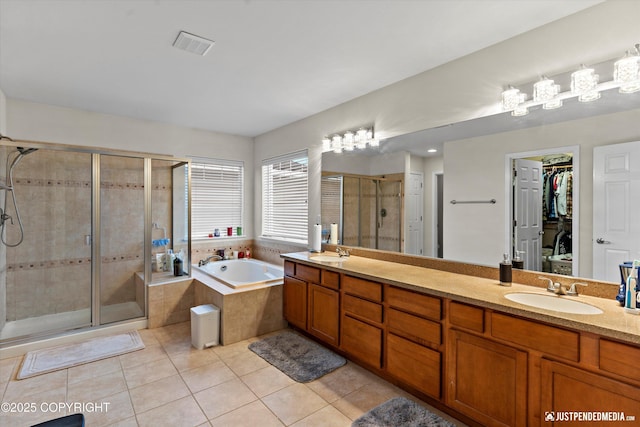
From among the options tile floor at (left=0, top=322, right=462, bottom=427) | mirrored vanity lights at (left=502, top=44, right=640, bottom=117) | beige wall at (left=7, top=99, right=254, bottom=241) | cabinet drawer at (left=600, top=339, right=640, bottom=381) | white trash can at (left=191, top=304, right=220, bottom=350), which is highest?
beige wall at (left=7, top=99, right=254, bottom=241)

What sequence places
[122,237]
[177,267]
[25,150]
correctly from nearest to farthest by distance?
[25,150] → [122,237] → [177,267]

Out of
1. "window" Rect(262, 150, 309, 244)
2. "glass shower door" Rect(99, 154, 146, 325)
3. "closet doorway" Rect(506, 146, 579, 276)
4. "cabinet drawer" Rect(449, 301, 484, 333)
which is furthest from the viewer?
"window" Rect(262, 150, 309, 244)

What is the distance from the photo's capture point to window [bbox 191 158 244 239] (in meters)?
4.62

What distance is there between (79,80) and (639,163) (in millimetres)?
4218

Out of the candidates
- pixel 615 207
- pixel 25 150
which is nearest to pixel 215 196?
pixel 25 150

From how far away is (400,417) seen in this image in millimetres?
2000

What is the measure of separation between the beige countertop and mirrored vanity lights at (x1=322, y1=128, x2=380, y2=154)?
3.89ft

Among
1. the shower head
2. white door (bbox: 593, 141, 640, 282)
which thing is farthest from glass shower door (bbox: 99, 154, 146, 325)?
white door (bbox: 593, 141, 640, 282)

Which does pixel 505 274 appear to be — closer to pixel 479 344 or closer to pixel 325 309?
pixel 479 344

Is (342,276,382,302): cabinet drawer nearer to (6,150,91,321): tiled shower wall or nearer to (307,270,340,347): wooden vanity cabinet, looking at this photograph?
(307,270,340,347): wooden vanity cabinet

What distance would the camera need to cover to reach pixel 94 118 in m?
3.75

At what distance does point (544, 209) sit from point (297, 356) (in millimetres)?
2282

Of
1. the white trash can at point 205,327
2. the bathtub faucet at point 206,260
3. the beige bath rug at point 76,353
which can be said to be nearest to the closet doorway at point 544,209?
the white trash can at point 205,327

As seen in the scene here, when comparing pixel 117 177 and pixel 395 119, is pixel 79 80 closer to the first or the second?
pixel 117 177
